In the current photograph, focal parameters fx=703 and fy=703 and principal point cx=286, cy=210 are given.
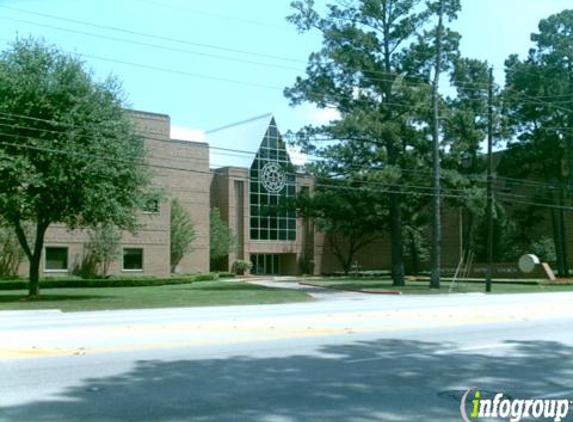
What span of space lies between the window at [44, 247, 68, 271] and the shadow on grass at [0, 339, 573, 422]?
123 ft

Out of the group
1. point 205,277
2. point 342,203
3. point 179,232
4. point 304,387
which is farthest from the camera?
point 179,232

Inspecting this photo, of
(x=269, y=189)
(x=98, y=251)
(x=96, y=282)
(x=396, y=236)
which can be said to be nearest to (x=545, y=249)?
(x=269, y=189)

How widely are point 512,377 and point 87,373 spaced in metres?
5.64

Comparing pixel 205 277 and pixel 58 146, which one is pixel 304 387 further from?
pixel 205 277

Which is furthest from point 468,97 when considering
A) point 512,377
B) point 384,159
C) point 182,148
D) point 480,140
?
point 512,377

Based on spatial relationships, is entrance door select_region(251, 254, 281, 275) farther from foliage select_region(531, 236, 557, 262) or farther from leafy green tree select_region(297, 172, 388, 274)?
foliage select_region(531, 236, 557, 262)

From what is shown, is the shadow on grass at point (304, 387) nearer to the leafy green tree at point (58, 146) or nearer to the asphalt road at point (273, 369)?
the asphalt road at point (273, 369)

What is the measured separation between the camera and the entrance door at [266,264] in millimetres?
62375

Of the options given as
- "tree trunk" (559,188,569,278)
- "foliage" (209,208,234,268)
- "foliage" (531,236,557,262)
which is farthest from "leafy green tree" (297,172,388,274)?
"foliage" (531,236,557,262)

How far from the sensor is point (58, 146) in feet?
85.5

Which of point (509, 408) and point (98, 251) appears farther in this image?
point (98, 251)

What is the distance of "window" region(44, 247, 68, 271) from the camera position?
45562 millimetres

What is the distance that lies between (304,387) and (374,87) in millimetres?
32401

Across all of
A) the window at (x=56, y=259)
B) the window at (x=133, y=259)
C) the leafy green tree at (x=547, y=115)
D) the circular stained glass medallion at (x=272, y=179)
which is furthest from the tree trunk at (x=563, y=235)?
the window at (x=56, y=259)
